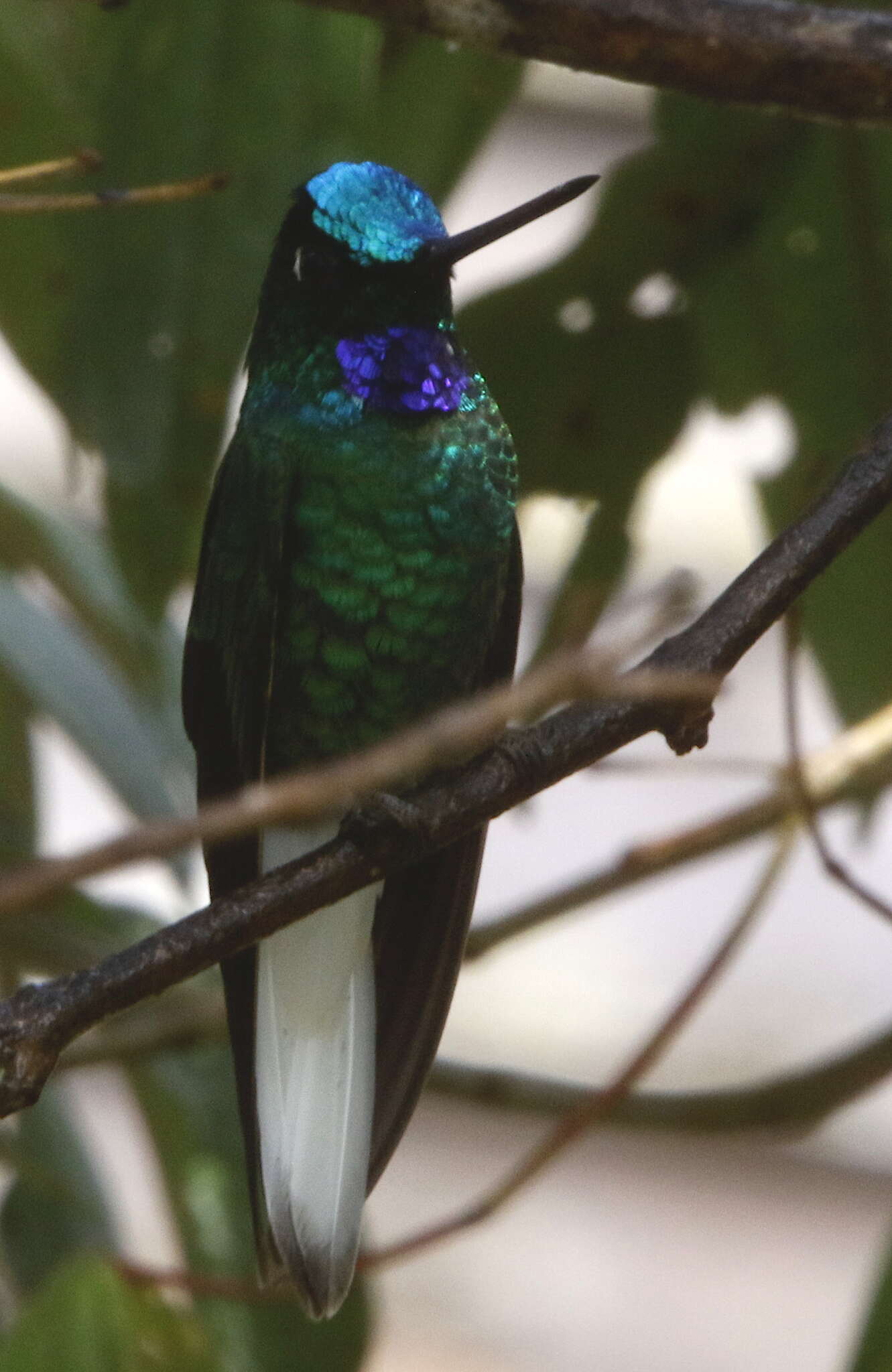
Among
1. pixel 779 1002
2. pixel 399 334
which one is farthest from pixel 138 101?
pixel 779 1002

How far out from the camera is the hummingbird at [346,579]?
198cm

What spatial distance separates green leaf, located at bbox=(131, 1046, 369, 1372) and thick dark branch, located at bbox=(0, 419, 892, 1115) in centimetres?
106

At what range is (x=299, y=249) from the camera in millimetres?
2043

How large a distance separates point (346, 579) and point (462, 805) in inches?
20.0

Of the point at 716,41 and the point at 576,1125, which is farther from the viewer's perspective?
the point at 576,1125

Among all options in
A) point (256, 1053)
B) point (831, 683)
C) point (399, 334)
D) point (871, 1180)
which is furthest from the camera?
point (871, 1180)

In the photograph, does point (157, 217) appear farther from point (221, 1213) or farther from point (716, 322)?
point (221, 1213)

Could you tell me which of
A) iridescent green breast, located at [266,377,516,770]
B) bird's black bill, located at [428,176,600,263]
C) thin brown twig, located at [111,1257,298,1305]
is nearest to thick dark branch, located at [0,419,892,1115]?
bird's black bill, located at [428,176,600,263]

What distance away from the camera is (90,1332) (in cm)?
195

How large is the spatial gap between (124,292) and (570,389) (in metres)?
0.64

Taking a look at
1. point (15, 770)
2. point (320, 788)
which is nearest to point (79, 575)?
point (15, 770)

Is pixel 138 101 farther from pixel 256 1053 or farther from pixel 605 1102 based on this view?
pixel 605 1102

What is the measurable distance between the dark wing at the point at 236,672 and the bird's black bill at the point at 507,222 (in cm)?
31

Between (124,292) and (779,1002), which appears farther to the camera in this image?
(779,1002)
